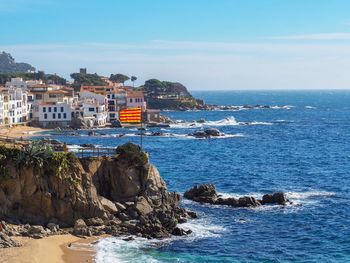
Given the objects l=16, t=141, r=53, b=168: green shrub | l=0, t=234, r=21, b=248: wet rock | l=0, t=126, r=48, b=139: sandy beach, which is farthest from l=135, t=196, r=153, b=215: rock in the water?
l=0, t=126, r=48, b=139: sandy beach

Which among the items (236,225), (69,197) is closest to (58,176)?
(69,197)

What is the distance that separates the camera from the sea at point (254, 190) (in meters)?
44.1

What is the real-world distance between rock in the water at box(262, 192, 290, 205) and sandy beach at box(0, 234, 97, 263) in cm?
2162

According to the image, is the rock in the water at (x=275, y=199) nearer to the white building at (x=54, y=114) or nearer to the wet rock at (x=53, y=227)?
the wet rock at (x=53, y=227)

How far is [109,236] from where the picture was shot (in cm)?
4719

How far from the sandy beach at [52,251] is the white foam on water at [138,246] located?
98 cm

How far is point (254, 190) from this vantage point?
225 feet

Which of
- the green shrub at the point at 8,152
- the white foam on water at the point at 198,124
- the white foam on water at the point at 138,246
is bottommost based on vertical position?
the white foam on water at the point at 138,246

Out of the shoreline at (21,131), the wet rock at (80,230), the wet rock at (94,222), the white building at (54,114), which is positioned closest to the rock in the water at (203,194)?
the wet rock at (94,222)

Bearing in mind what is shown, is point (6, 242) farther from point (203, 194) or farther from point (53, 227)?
point (203, 194)

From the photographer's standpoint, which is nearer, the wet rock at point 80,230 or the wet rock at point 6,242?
the wet rock at point 6,242

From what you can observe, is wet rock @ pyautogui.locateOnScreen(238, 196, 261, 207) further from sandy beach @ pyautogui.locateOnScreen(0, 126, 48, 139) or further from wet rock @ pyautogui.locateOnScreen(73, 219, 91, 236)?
sandy beach @ pyautogui.locateOnScreen(0, 126, 48, 139)

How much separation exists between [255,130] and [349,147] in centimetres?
3799

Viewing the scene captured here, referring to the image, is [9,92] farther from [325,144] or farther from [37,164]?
[37,164]
